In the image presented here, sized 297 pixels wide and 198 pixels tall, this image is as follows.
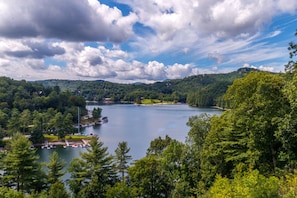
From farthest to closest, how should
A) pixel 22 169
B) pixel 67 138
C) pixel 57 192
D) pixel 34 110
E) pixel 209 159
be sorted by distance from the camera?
pixel 34 110 < pixel 67 138 < pixel 22 169 < pixel 209 159 < pixel 57 192

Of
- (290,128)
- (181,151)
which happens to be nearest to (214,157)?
(181,151)

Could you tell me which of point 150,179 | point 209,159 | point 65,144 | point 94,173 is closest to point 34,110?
point 65,144

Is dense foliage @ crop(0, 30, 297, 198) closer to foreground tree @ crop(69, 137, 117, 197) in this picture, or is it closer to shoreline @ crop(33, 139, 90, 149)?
foreground tree @ crop(69, 137, 117, 197)

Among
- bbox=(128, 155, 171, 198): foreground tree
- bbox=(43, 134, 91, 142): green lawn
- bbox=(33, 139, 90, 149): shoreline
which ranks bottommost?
bbox=(33, 139, 90, 149): shoreline

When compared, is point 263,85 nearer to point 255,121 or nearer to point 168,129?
point 255,121

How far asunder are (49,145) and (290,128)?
50245mm

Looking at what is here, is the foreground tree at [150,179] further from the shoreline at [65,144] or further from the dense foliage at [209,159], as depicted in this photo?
the shoreline at [65,144]

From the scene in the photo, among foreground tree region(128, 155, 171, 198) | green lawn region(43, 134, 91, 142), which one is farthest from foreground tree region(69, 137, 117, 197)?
green lawn region(43, 134, 91, 142)

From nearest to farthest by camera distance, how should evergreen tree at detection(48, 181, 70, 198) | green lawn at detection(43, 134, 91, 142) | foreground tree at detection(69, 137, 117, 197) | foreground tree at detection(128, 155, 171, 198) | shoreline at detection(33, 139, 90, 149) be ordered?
evergreen tree at detection(48, 181, 70, 198) < foreground tree at detection(69, 137, 117, 197) < foreground tree at detection(128, 155, 171, 198) < shoreline at detection(33, 139, 90, 149) < green lawn at detection(43, 134, 91, 142)

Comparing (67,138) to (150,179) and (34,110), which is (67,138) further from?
(150,179)

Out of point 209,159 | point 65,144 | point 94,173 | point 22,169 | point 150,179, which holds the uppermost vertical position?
point 209,159

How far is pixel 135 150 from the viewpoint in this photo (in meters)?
47.1

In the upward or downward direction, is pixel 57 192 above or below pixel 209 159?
below

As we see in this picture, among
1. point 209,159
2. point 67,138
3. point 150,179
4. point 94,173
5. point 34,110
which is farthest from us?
point 34,110
